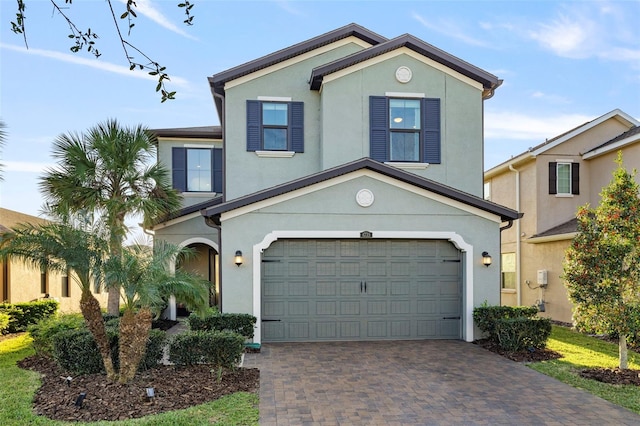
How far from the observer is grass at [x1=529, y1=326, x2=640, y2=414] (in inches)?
284

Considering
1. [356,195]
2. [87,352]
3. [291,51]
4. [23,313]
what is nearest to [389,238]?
[356,195]

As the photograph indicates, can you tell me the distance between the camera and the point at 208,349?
26.8 ft

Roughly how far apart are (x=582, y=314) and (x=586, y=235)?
1.46 meters

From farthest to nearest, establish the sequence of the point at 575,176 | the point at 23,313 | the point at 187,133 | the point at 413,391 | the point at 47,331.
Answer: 1. the point at 187,133
2. the point at 575,176
3. the point at 23,313
4. the point at 47,331
5. the point at 413,391

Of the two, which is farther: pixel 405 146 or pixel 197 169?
pixel 197 169

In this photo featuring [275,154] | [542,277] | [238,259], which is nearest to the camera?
[238,259]

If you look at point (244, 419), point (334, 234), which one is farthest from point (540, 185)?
point (244, 419)

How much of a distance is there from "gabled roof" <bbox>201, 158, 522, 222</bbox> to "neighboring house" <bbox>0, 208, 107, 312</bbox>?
5.98 metres

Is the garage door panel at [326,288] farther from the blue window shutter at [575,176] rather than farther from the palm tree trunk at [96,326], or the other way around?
the blue window shutter at [575,176]

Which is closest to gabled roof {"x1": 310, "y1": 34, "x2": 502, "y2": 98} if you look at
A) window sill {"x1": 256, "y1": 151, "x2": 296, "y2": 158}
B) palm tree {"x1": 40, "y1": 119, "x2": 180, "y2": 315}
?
window sill {"x1": 256, "y1": 151, "x2": 296, "y2": 158}

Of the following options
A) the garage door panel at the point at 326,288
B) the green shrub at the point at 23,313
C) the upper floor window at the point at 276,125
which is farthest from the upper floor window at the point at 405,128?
the green shrub at the point at 23,313

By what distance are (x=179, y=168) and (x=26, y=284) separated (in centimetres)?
670

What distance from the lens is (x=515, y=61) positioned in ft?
56.8

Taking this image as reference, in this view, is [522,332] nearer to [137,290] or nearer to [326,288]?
[326,288]
